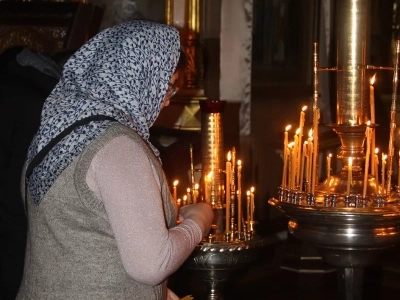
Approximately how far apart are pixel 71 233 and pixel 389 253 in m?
4.01

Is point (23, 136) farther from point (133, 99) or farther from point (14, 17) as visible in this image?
point (14, 17)

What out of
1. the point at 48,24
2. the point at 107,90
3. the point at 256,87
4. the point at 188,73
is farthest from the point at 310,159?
the point at 256,87

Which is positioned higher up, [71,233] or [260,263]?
[71,233]

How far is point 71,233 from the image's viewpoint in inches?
65.2

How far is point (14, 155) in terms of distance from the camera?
2398 mm

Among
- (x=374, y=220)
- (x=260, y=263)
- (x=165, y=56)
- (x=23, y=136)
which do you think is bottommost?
(x=260, y=263)

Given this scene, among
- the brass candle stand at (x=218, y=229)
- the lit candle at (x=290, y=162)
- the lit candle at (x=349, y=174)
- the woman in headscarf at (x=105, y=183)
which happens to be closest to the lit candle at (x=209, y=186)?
the brass candle stand at (x=218, y=229)

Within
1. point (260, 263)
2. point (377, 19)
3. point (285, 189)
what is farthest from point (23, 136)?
point (377, 19)

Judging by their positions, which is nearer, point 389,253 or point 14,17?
point 14,17

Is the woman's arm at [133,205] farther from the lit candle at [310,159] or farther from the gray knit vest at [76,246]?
the lit candle at [310,159]

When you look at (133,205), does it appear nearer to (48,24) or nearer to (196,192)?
(196,192)

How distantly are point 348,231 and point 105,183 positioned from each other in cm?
100

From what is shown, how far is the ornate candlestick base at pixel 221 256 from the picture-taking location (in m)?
2.43

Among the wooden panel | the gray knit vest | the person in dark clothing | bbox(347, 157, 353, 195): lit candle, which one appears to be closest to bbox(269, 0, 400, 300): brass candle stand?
bbox(347, 157, 353, 195): lit candle
